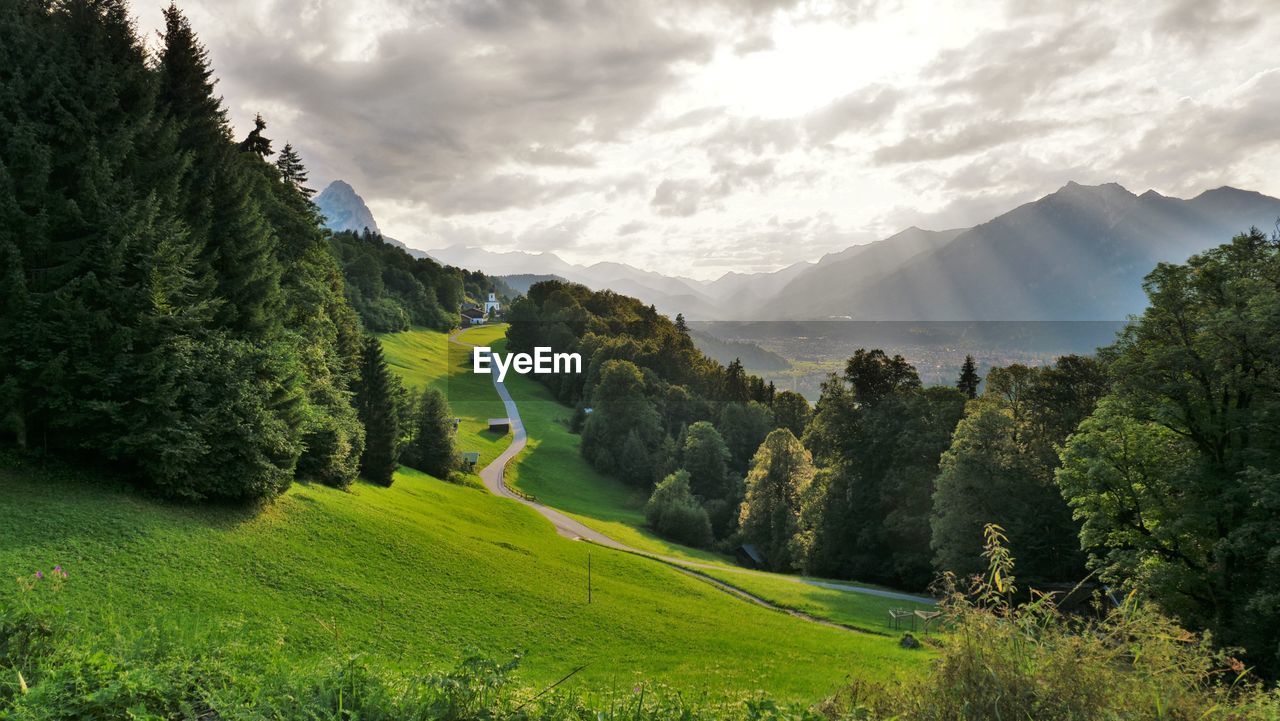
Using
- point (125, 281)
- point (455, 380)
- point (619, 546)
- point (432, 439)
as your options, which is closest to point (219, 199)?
point (125, 281)

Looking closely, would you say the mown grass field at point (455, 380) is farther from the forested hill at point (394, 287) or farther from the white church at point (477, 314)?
the white church at point (477, 314)

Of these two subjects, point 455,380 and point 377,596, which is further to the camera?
point 455,380

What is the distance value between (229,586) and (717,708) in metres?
13.0

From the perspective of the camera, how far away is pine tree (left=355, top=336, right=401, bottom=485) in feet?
112

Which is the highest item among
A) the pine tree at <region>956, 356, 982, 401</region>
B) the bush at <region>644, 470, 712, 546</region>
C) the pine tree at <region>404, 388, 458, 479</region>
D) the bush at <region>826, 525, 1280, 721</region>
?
the pine tree at <region>956, 356, 982, 401</region>

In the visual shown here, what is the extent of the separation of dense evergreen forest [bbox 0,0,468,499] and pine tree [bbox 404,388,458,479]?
24.9 meters

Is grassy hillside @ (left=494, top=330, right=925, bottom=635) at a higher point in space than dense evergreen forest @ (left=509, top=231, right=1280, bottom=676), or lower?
lower

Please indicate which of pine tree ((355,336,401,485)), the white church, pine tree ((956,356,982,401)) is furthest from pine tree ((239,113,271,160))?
the white church

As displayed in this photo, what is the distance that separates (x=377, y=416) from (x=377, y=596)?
2123 centimetres

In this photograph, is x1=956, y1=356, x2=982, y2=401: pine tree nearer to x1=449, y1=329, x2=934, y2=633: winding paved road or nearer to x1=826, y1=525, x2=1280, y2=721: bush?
x1=449, y1=329, x2=934, y2=633: winding paved road

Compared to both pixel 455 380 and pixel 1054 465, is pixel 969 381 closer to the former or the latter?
pixel 1054 465

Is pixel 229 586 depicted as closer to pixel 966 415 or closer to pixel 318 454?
pixel 318 454

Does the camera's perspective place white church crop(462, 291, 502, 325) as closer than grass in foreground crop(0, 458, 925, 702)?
No

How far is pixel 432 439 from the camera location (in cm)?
4834
